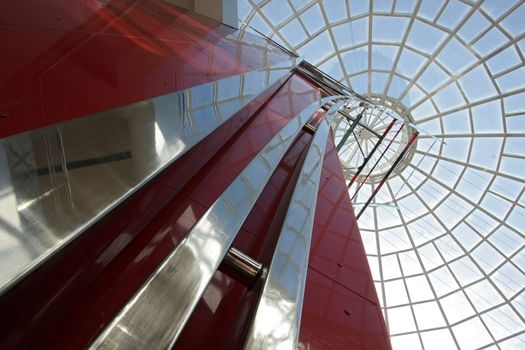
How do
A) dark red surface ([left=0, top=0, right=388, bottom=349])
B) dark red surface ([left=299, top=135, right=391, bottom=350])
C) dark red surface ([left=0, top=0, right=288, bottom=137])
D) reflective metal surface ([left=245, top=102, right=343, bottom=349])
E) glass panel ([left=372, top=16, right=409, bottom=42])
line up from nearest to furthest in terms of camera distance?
reflective metal surface ([left=245, top=102, right=343, bottom=349])
dark red surface ([left=0, top=0, right=388, bottom=349])
dark red surface ([left=0, top=0, right=288, bottom=137])
dark red surface ([left=299, top=135, right=391, bottom=350])
glass panel ([left=372, top=16, right=409, bottom=42])

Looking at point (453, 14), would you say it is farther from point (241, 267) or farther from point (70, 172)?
point (70, 172)

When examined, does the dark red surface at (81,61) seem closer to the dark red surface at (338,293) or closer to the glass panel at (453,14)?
the dark red surface at (338,293)

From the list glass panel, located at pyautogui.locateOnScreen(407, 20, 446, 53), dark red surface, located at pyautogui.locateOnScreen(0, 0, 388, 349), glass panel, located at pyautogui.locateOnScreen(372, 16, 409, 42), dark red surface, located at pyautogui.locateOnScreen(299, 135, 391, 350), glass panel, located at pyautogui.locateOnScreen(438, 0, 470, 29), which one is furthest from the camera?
glass panel, located at pyautogui.locateOnScreen(372, 16, 409, 42)

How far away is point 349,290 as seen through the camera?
221cm

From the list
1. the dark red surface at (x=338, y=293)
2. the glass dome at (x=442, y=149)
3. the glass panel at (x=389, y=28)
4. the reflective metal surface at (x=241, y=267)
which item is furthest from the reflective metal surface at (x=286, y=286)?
the glass panel at (x=389, y=28)

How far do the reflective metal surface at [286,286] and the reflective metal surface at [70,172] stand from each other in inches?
15.8

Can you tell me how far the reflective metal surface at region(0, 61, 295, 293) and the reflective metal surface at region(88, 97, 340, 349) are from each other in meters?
0.18

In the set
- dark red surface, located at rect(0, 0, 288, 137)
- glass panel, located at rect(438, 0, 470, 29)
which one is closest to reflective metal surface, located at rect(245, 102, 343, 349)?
dark red surface, located at rect(0, 0, 288, 137)

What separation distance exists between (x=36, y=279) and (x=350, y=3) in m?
22.8

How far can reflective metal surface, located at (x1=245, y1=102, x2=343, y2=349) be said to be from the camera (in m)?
0.89

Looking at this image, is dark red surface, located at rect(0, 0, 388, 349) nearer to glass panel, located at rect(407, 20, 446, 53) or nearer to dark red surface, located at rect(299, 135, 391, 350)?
dark red surface, located at rect(299, 135, 391, 350)

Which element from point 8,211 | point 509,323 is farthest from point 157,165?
point 509,323

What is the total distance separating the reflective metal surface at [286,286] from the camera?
2.91 ft

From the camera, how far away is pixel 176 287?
35.4 inches
